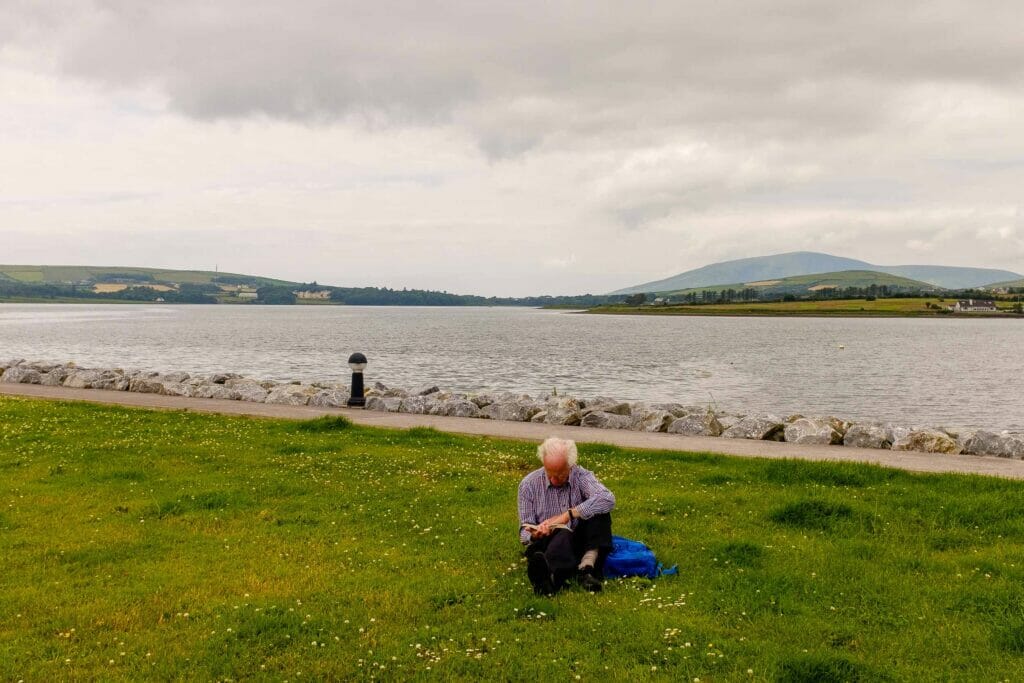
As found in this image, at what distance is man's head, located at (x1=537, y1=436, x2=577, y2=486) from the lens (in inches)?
363

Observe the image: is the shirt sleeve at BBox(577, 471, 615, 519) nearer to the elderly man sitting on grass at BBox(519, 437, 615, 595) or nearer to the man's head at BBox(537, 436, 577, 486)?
the elderly man sitting on grass at BBox(519, 437, 615, 595)

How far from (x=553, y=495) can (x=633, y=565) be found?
127cm

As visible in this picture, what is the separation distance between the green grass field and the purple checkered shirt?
28.1 inches

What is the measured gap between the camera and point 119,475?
14.2m

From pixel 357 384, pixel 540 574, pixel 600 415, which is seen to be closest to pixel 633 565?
pixel 540 574

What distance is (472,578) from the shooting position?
8.98 meters

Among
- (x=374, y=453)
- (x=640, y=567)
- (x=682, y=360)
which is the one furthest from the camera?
(x=682, y=360)

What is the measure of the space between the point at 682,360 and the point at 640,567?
222 ft

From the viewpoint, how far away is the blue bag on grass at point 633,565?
29.7ft

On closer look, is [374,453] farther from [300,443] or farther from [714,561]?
[714,561]

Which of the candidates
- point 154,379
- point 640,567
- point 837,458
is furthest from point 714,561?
point 154,379

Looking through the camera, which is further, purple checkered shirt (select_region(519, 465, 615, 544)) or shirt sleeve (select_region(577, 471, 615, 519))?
purple checkered shirt (select_region(519, 465, 615, 544))

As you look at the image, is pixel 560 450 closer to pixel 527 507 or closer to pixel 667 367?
pixel 527 507

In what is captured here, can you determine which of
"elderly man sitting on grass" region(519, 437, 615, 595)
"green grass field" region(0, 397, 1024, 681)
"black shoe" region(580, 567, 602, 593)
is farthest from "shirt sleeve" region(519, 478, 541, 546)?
"black shoe" region(580, 567, 602, 593)
